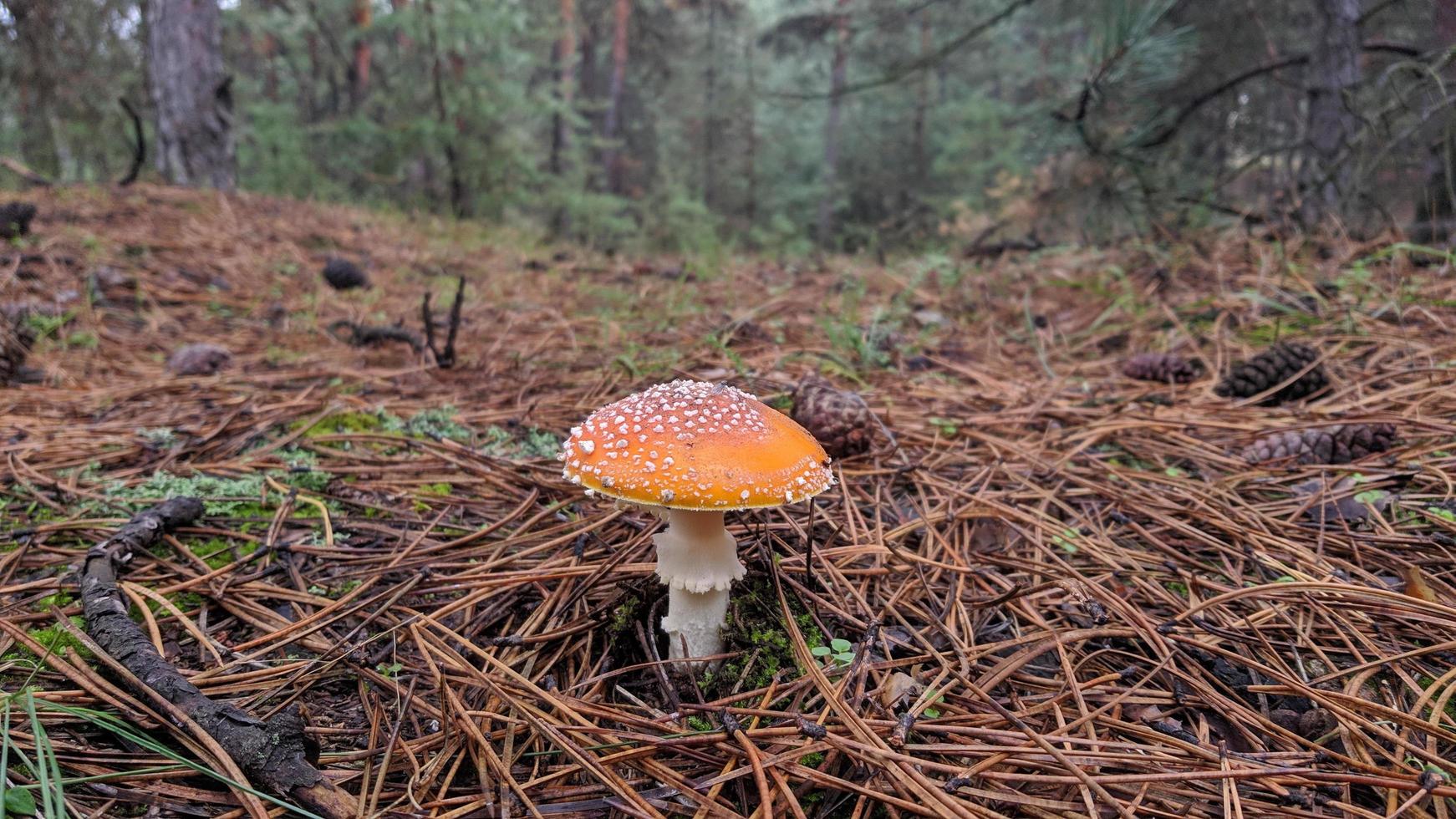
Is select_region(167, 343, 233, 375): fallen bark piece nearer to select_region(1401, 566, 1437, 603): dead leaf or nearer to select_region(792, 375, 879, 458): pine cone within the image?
select_region(792, 375, 879, 458): pine cone

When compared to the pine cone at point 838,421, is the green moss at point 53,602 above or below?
below

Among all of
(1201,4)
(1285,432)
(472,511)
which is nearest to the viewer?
(472,511)

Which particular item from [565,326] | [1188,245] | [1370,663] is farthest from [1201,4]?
[1370,663]

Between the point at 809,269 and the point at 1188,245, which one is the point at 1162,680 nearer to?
the point at 1188,245

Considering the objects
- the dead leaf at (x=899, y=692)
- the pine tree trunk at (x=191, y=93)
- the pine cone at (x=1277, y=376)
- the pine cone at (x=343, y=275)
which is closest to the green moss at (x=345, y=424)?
the dead leaf at (x=899, y=692)

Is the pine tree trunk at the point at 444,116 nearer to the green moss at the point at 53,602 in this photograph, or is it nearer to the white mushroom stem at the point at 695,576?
the green moss at the point at 53,602

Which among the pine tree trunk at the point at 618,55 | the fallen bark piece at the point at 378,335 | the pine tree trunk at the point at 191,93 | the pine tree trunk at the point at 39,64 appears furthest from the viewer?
the pine tree trunk at the point at 618,55

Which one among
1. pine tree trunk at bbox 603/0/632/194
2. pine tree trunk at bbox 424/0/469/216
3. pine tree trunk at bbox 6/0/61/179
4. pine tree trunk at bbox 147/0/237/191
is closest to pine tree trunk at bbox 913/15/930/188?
pine tree trunk at bbox 603/0/632/194
